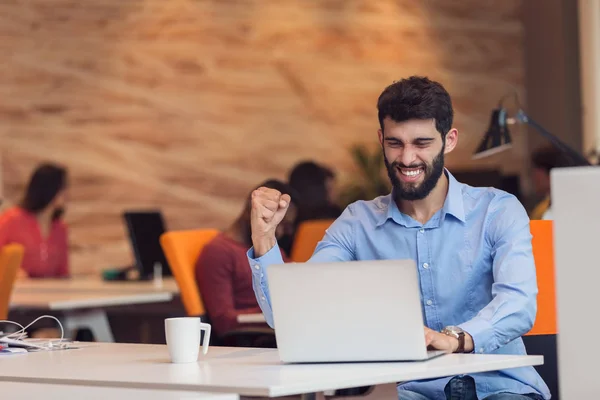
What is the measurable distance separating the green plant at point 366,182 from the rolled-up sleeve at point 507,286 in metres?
6.05

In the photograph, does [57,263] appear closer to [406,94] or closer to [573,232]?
[406,94]

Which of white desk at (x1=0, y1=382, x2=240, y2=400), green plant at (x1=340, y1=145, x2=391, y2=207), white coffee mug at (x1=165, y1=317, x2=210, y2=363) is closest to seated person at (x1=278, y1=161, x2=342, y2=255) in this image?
green plant at (x1=340, y1=145, x2=391, y2=207)

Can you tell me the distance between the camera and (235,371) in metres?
2.21

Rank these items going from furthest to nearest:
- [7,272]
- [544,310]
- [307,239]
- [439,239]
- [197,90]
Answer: [197,90], [307,239], [7,272], [544,310], [439,239]

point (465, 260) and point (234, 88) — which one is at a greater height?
point (234, 88)

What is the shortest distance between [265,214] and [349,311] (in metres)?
0.58

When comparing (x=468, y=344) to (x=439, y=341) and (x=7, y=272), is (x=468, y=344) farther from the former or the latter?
(x=7, y=272)

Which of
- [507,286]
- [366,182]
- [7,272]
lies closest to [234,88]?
[366,182]

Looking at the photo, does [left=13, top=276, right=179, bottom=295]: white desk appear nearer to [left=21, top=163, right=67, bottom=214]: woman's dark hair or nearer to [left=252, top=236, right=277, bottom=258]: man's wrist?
[left=21, top=163, right=67, bottom=214]: woman's dark hair

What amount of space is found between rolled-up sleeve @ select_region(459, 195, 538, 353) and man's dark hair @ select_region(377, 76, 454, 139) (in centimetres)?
29

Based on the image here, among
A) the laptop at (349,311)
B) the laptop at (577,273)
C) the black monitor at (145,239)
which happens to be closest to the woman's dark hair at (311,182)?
the black monitor at (145,239)

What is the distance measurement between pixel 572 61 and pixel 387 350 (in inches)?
305

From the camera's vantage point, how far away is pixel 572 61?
9.47 meters

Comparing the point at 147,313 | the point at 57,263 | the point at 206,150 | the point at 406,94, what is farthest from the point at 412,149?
the point at 206,150
